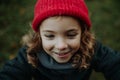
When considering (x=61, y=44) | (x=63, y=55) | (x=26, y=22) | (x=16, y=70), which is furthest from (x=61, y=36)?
(x=26, y=22)

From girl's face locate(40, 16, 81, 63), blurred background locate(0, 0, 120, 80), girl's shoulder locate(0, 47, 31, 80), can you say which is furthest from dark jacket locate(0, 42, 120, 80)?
blurred background locate(0, 0, 120, 80)

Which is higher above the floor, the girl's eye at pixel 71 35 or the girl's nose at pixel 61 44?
the girl's eye at pixel 71 35

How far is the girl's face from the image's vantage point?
241 cm

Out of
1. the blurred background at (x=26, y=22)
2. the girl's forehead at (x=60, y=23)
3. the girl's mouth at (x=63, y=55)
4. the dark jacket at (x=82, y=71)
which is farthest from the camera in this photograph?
the blurred background at (x=26, y=22)

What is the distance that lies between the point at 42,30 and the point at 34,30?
0.17 meters

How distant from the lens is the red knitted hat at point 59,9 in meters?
2.43

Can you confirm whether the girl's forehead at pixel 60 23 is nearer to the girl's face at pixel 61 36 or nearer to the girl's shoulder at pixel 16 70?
the girl's face at pixel 61 36

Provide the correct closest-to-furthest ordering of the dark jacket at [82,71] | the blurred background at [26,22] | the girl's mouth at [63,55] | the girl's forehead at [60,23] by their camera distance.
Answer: the girl's forehead at [60,23] < the girl's mouth at [63,55] < the dark jacket at [82,71] < the blurred background at [26,22]

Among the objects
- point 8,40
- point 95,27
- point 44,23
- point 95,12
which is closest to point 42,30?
point 44,23

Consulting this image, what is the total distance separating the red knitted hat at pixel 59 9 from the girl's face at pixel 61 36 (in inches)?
1.4

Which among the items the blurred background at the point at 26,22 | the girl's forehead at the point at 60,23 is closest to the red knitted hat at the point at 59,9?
the girl's forehead at the point at 60,23

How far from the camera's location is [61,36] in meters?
2.42

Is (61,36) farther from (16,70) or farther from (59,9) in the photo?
(16,70)

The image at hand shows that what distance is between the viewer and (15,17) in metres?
4.80
